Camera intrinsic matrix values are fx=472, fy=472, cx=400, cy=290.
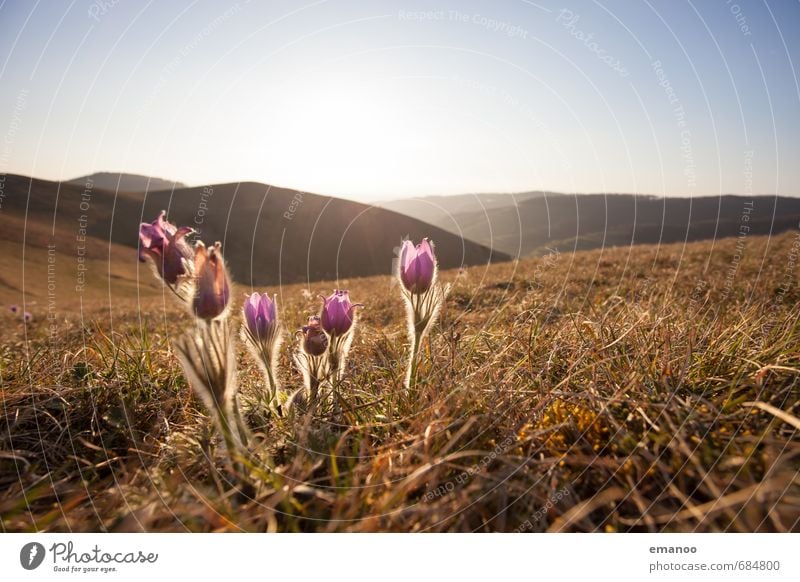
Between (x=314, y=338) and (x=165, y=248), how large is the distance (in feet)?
3.29

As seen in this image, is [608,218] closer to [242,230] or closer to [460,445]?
[242,230]

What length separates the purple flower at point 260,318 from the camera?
2.79 meters

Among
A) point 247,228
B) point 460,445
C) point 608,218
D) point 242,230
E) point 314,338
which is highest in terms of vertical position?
point 608,218

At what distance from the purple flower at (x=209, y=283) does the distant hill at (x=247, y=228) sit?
2979 cm

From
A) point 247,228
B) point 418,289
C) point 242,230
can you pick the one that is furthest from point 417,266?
point 242,230

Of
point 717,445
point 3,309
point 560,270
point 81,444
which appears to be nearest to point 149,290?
point 3,309

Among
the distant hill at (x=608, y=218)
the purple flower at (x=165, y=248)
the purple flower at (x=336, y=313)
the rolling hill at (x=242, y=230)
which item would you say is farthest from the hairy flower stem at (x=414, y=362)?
the distant hill at (x=608, y=218)

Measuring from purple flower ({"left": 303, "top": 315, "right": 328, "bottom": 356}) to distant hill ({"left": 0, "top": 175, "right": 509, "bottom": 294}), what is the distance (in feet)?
95.7

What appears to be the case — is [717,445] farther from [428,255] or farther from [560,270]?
[560,270]

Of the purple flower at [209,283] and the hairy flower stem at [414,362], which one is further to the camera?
the hairy flower stem at [414,362]

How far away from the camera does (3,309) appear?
67.9 feet

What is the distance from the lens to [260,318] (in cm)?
279

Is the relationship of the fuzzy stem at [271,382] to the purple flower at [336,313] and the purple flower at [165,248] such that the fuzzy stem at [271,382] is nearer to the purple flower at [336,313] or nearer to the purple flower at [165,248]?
the purple flower at [336,313]

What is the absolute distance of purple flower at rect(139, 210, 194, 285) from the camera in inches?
87.6
